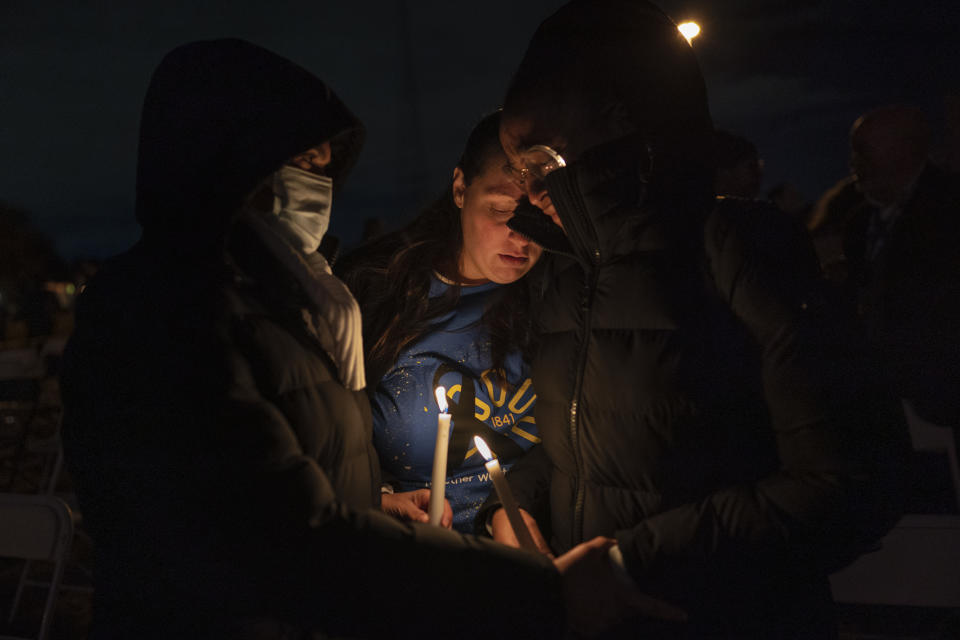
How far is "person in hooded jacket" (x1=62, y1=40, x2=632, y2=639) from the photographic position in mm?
1227

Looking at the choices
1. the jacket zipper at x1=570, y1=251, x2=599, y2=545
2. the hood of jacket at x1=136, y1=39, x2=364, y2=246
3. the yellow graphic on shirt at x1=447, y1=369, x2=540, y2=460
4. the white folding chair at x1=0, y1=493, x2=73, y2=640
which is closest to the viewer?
the hood of jacket at x1=136, y1=39, x2=364, y2=246

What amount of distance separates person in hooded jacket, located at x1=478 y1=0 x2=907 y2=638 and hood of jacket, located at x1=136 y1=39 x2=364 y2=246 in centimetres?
55

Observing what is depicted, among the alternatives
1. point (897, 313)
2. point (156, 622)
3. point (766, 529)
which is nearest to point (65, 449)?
point (156, 622)

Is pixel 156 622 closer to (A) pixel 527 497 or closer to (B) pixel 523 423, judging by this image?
(A) pixel 527 497

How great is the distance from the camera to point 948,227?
140 inches

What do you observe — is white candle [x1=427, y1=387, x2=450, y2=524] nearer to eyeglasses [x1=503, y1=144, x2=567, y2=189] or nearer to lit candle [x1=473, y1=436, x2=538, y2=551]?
lit candle [x1=473, y1=436, x2=538, y2=551]

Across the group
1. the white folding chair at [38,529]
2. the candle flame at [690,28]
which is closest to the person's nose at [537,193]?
the white folding chair at [38,529]

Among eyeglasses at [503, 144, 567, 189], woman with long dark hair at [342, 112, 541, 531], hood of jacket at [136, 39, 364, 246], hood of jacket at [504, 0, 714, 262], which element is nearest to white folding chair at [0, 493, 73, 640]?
woman with long dark hair at [342, 112, 541, 531]

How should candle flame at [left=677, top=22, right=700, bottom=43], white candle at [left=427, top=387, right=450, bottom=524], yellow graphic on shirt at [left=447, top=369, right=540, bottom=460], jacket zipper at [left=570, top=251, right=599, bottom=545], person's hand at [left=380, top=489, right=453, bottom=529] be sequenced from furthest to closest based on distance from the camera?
candle flame at [left=677, top=22, right=700, bottom=43]
yellow graphic on shirt at [left=447, top=369, right=540, bottom=460]
person's hand at [left=380, top=489, right=453, bottom=529]
white candle at [left=427, top=387, right=450, bottom=524]
jacket zipper at [left=570, top=251, right=599, bottom=545]

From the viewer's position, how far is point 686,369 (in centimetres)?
132

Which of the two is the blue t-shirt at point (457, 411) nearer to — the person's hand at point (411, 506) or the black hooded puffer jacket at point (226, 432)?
the person's hand at point (411, 506)

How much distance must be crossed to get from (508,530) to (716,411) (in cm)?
77

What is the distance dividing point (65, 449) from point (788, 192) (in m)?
7.32

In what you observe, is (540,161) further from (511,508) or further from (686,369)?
(511,508)
